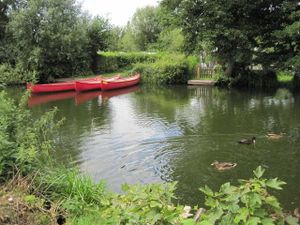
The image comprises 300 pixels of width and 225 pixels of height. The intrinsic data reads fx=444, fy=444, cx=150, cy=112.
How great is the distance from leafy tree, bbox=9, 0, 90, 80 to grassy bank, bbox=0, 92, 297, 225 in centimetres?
2630

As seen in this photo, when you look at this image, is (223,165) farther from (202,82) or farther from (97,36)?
(97,36)

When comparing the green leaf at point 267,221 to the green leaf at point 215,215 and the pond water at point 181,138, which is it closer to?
the green leaf at point 215,215

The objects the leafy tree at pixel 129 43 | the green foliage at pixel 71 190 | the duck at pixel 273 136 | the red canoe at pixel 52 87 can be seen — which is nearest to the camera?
the green foliage at pixel 71 190

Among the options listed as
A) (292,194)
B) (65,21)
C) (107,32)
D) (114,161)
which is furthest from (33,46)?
(292,194)

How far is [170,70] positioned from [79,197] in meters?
25.8

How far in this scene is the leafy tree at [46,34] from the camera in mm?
31750

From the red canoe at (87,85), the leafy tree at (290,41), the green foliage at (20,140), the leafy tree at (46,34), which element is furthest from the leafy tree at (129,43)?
the green foliage at (20,140)

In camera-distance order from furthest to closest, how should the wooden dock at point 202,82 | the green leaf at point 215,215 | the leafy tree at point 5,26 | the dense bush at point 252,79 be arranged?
the leafy tree at point 5,26
the wooden dock at point 202,82
the dense bush at point 252,79
the green leaf at point 215,215

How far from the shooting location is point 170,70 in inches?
1216

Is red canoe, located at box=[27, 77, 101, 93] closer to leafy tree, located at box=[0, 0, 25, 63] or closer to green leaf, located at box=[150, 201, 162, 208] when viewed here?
leafy tree, located at box=[0, 0, 25, 63]

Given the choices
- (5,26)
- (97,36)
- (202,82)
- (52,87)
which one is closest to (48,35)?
(5,26)

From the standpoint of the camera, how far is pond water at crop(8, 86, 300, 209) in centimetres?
962

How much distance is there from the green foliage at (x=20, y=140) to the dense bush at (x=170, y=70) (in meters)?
24.3

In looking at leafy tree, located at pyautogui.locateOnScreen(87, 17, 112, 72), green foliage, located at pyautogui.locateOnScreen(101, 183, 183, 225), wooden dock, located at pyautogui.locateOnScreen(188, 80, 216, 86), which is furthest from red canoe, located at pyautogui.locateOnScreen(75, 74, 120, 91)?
green foliage, located at pyautogui.locateOnScreen(101, 183, 183, 225)
